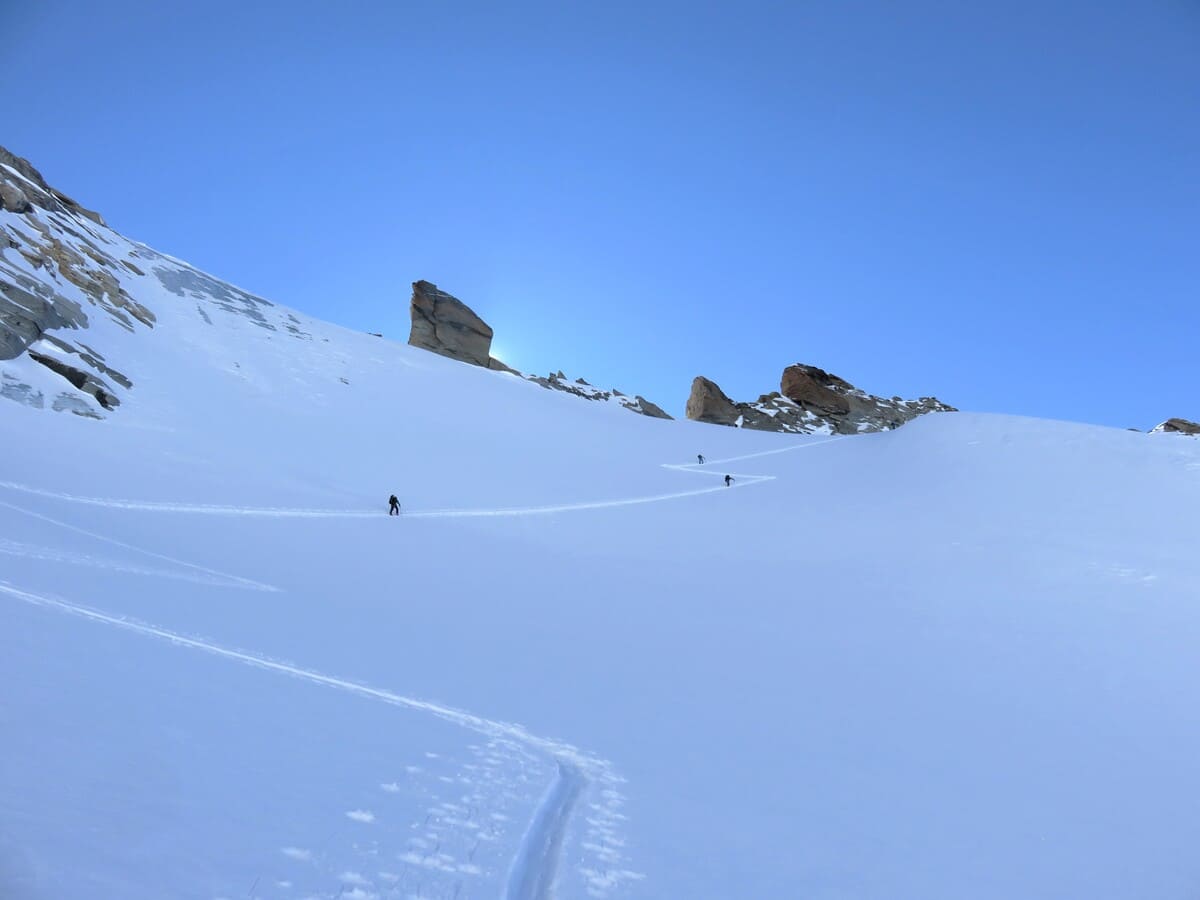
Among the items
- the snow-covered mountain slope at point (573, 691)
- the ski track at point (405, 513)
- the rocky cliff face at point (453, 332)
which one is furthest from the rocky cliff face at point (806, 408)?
the snow-covered mountain slope at point (573, 691)

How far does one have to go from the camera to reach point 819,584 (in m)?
17.2

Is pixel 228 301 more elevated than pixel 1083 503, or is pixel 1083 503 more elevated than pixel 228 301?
pixel 228 301

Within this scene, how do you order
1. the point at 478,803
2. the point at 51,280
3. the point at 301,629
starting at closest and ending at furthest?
the point at 478,803 < the point at 301,629 < the point at 51,280

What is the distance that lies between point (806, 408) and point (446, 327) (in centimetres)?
5484

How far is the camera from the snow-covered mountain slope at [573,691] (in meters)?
4.88

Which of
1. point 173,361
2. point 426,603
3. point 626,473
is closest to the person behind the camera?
point 426,603

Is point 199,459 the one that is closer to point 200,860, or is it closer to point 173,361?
point 173,361

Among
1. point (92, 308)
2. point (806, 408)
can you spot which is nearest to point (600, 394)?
point (806, 408)

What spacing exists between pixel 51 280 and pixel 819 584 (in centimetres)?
3993

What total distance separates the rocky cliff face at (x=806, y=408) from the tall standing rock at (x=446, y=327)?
30.4 m

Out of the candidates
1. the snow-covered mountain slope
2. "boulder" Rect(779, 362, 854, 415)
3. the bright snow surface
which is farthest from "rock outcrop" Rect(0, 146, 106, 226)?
"boulder" Rect(779, 362, 854, 415)

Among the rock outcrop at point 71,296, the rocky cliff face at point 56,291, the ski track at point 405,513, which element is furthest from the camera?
the rocky cliff face at point 56,291

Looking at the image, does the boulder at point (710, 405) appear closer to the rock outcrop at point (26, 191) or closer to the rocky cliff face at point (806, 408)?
the rocky cliff face at point (806, 408)

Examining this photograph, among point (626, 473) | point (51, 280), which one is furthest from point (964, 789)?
point (51, 280)
